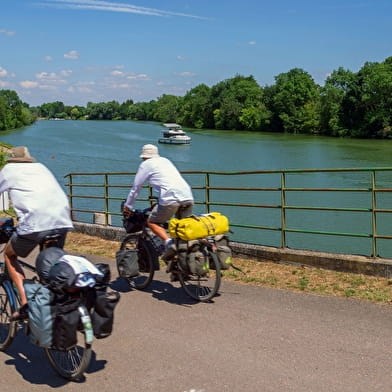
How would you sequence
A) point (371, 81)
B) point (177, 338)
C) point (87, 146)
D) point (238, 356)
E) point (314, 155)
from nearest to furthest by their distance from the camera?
point (238, 356) < point (177, 338) < point (314, 155) < point (87, 146) < point (371, 81)

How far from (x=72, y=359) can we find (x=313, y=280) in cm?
342

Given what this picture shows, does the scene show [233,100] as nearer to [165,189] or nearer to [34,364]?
[165,189]

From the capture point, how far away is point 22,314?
4.38m

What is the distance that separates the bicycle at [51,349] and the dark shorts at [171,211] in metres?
1.76

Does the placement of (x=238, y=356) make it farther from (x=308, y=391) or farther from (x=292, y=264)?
Result: (x=292, y=264)

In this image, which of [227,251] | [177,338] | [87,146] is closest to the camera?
[177,338]

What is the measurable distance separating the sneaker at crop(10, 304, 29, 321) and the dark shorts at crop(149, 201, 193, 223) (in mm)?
2086

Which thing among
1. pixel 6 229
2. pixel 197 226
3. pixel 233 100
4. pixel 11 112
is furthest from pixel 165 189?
pixel 11 112

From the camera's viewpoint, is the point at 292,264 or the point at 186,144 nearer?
the point at 292,264

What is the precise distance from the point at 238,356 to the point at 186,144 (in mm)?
69536

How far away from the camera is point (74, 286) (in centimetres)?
392

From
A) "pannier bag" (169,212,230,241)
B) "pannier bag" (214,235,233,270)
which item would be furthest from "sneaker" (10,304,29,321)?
"pannier bag" (214,235,233,270)

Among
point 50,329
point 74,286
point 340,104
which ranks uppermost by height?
point 340,104

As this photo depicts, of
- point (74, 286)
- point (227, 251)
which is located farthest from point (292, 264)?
point (74, 286)
